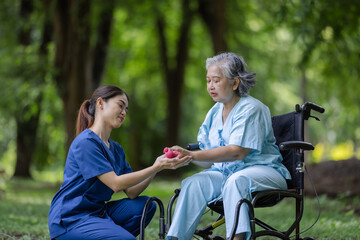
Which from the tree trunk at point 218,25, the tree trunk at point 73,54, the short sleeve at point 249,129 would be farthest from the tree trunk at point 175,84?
the short sleeve at point 249,129

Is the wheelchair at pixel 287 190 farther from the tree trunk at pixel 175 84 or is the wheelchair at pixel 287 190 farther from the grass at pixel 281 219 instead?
the tree trunk at pixel 175 84

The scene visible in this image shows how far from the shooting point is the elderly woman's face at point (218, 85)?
12.3ft

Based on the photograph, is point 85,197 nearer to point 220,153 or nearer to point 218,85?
point 220,153

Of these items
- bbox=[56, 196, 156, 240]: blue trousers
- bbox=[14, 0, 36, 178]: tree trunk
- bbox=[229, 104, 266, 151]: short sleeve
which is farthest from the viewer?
bbox=[14, 0, 36, 178]: tree trunk

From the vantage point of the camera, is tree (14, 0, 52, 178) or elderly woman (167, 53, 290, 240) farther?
tree (14, 0, 52, 178)

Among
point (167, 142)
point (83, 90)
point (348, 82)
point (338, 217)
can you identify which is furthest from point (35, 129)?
point (338, 217)

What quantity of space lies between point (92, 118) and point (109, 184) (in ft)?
1.86

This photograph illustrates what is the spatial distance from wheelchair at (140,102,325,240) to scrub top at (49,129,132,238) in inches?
16.4

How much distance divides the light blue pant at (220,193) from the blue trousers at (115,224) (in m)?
0.31

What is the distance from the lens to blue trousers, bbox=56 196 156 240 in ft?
10.9

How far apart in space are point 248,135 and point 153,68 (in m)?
16.3

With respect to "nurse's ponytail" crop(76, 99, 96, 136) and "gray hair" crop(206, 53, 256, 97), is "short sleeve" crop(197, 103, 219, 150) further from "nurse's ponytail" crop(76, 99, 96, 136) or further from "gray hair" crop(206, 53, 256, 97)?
"nurse's ponytail" crop(76, 99, 96, 136)

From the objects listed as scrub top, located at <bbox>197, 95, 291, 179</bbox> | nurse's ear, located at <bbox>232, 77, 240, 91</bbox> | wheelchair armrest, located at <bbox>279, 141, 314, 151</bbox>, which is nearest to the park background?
scrub top, located at <bbox>197, 95, 291, 179</bbox>

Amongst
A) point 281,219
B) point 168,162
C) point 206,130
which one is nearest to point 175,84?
point 281,219
